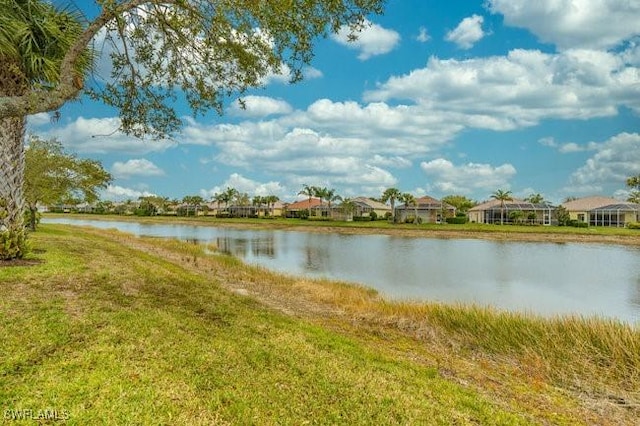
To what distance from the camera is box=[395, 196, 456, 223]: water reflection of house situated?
8350cm

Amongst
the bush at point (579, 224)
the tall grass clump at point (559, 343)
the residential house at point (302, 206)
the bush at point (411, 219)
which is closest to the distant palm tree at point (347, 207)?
the residential house at point (302, 206)

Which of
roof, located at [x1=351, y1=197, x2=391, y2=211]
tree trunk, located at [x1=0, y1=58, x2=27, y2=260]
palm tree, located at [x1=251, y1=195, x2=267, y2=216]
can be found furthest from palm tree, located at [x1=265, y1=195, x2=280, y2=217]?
tree trunk, located at [x1=0, y1=58, x2=27, y2=260]

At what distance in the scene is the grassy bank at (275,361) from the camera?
4.84m

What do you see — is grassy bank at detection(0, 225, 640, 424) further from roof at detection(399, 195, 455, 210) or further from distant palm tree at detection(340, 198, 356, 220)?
distant palm tree at detection(340, 198, 356, 220)

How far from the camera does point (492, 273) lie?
27984 millimetres

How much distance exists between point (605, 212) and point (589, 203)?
673cm

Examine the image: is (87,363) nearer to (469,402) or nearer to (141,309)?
(141,309)

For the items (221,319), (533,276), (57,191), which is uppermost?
(57,191)

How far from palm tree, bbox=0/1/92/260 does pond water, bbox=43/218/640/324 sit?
14027 millimetres

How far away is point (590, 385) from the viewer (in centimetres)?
738

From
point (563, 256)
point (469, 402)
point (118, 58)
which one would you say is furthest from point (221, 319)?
point (563, 256)

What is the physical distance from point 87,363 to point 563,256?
42385 millimetres

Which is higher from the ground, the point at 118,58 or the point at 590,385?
the point at 118,58

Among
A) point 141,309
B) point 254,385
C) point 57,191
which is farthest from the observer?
point 57,191
